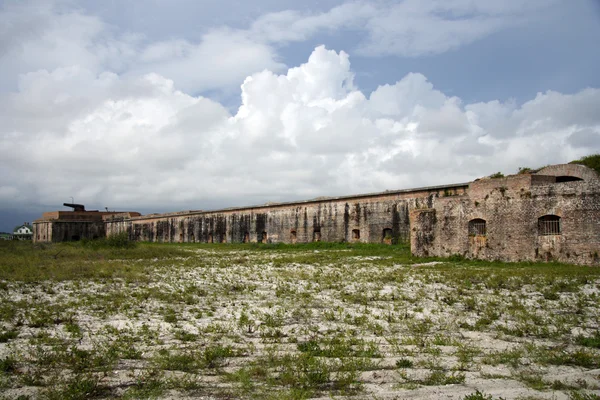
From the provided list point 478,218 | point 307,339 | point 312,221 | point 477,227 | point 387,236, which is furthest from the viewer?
point 312,221

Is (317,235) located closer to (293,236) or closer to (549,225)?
(293,236)

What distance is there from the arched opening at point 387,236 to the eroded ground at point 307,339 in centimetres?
1153

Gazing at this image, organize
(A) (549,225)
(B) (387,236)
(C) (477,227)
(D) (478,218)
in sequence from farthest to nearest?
1. (B) (387,236)
2. (C) (477,227)
3. (D) (478,218)
4. (A) (549,225)

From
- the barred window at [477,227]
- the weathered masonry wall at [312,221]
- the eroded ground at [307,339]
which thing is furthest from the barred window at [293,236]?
the eroded ground at [307,339]

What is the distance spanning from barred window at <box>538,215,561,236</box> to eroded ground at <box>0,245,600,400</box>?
10.6 feet

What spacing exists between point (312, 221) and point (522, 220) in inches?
577

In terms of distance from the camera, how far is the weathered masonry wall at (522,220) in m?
13.2

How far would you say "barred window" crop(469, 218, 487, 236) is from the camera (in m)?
15.9

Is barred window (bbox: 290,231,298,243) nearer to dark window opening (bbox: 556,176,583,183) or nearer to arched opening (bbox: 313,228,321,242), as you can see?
arched opening (bbox: 313,228,321,242)

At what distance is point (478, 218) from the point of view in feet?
52.3

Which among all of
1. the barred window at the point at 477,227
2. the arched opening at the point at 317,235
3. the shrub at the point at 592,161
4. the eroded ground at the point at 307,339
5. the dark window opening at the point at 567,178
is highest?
the shrub at the point at 592,161

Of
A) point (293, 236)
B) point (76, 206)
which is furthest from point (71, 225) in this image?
point (293, 236)

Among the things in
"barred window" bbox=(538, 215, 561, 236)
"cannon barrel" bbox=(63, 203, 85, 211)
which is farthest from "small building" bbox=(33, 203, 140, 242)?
"barred window" bbox=(538, 215, 561, 236)

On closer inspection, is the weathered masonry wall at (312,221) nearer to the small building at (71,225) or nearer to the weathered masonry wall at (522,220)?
the weathered masonry wall at (522,220)
